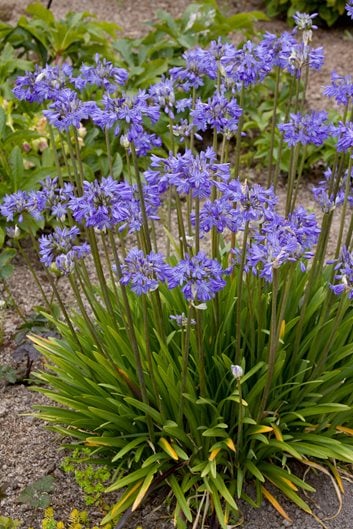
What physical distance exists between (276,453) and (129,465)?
63 cm

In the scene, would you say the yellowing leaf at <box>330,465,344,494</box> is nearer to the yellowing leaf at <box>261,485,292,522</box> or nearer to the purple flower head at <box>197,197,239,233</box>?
the yellowing leaf at <box>261,485,292,522</box>

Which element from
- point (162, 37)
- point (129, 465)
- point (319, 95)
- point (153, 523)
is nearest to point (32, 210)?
point (129, 465)

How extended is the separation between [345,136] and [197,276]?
731mm

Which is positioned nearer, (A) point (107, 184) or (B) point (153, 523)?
(A) point (107, 184)

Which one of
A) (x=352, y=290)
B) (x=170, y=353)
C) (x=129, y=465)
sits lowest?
(x=129, y=465)

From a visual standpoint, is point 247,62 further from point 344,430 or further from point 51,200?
point 344,430

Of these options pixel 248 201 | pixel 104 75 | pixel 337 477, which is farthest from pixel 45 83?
pixel 337 477

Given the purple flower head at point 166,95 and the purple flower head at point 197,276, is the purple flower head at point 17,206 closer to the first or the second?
the purple flower head at point 166,95

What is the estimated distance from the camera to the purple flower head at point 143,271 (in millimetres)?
2402

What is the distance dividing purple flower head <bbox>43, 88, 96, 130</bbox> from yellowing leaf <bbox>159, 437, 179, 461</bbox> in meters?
1.28

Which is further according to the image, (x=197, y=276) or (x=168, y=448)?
(x=168, y=448)

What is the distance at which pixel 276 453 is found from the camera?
126 inches

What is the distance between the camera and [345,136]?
2.57 meters

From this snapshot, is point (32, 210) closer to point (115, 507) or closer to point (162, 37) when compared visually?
point (115, 507)
